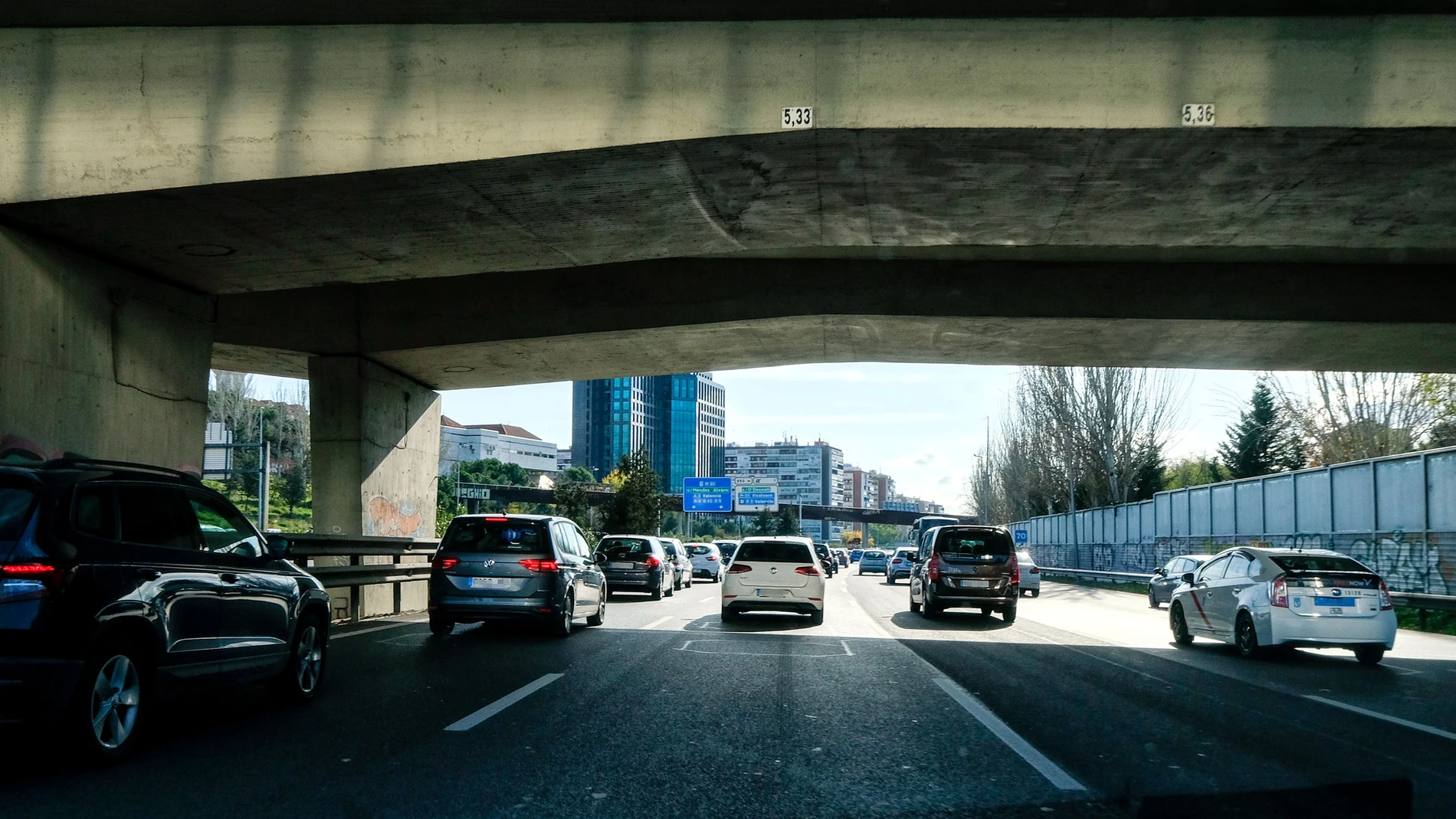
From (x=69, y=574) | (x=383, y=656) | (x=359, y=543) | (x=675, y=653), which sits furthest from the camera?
(x=359, y=543)

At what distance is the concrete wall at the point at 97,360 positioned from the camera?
10.3 metres

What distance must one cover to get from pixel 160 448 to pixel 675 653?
6.38 meters

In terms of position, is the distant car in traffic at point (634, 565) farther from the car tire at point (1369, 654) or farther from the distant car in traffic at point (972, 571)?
the car tire at point (1369, 654)

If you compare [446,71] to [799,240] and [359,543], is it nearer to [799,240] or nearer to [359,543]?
[799,240]

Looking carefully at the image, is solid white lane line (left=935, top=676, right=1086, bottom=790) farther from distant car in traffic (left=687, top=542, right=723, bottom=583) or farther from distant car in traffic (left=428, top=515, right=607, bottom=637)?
distant car in traffic (left=687, top=542, right=723, bottom=583)

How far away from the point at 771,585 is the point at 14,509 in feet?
45.4

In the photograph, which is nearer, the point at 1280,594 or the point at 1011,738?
the point at 1011,738

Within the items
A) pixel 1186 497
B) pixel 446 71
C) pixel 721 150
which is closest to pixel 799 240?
pixel 721 150

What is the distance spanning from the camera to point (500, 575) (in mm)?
14367

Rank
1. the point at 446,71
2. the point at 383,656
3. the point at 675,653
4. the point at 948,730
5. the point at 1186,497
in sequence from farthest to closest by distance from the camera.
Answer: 1. the point at 1186,497
2. the point at 675,653
3. the point at 383,656
4. the point at 446,71
5. the point at 948,730

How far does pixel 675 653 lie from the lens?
13406 mm

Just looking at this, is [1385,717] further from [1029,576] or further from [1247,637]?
[1029,576]

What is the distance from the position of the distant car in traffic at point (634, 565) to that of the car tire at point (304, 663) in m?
17.9

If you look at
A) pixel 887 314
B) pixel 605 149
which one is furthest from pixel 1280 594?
pixel 605 149
